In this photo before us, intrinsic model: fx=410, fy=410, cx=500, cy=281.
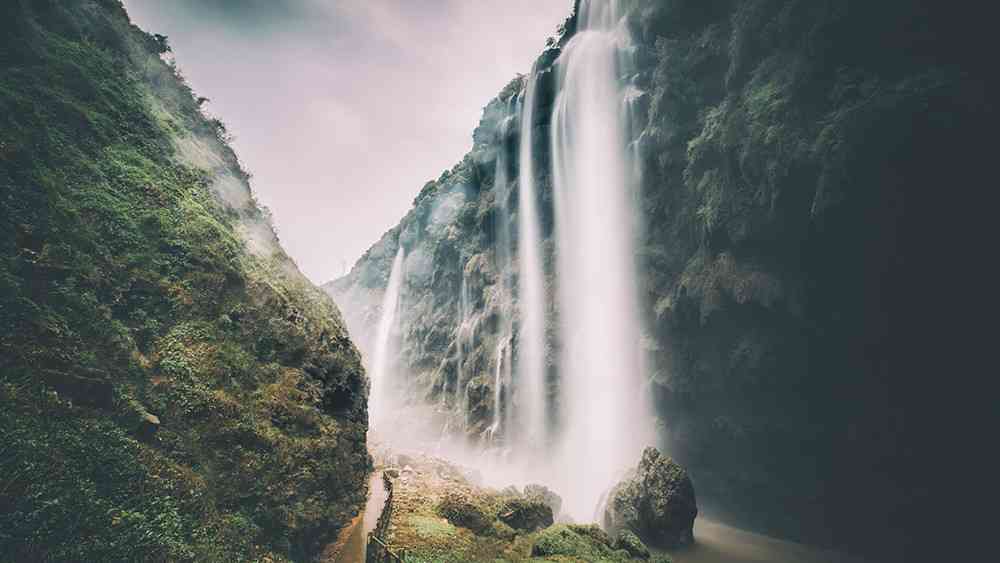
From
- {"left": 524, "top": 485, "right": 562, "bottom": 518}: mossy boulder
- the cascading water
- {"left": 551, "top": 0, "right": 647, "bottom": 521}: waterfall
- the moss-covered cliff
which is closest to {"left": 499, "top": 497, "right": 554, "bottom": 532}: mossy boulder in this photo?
{"left": 524, "top": 485, "right": 562, "bottom": 518}: mossy boulder

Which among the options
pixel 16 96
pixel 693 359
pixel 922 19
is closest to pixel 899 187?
pixel 922 19

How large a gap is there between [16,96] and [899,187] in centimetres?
2507

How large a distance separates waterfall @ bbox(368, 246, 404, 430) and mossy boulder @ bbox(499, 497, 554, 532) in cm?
3361

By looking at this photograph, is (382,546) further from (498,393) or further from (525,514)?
(498,393)

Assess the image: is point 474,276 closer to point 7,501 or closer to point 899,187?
point 899,187

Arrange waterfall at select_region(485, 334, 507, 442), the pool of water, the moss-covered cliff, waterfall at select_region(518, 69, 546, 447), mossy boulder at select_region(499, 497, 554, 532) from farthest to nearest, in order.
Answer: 1. waterfall at select_region(485, 334, 507, 442)
2. waterfall at select_region(518, 69, 546, 447)
3. the pool of water
4. mossy boulder at select_region(499, 497, 554, 532)
5. the moss-covered cliff

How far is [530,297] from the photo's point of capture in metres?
34.1

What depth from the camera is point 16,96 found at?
397 inches

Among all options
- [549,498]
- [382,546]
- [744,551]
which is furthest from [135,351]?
[744,551]

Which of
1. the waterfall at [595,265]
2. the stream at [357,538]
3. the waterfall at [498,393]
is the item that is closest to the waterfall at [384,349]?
the waterfall at [498,393]

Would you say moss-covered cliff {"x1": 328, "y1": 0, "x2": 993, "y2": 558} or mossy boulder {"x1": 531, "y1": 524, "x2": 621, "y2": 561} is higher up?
moss-covered cliff {"x1": 328, "y1": 0, "x2": 993, "y2": 558}

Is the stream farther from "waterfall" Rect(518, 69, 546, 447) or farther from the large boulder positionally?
"waterfall" Rect(518, 69, 546, 447)

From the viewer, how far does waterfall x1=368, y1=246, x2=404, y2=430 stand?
51.1 metres

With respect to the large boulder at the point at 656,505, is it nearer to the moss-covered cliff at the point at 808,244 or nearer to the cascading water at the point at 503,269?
the moss-covered cliff at the point at 808,244
